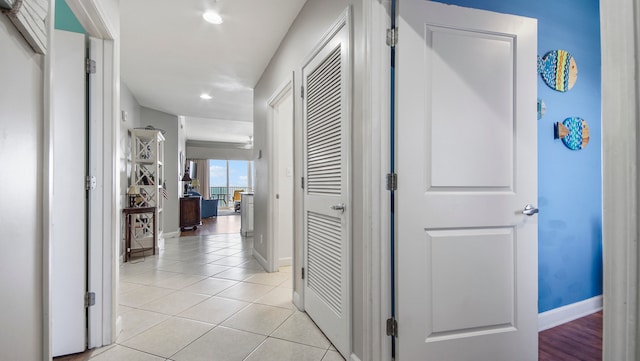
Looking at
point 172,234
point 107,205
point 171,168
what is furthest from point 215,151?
point 107,205

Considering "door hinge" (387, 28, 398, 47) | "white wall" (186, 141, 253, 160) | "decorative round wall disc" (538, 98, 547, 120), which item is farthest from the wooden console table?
"white wall" (186, 141, 253, 160)

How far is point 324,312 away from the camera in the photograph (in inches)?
79.4

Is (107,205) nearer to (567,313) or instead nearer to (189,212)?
(567,313)

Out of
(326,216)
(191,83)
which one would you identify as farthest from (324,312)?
(191,83)

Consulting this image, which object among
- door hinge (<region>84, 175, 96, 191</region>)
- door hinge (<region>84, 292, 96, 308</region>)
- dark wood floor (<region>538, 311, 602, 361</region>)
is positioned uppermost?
door hinge (<region>84, 175, 96, 191</region>)

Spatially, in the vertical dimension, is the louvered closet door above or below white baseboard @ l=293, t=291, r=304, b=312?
above

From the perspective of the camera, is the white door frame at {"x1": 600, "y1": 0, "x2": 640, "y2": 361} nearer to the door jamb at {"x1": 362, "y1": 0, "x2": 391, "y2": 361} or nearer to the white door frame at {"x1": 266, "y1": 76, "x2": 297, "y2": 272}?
the door jamb at {"x1": 362, "y1": 0, "x2": 391, "y2": 361}

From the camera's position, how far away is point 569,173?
2.13m

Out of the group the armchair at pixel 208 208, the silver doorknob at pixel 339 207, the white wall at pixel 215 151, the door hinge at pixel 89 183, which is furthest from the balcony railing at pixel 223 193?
the silver doorknob at pixel 339 207

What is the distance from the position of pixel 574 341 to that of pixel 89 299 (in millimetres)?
2967

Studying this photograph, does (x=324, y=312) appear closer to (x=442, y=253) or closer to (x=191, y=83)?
(x=442, y=253)

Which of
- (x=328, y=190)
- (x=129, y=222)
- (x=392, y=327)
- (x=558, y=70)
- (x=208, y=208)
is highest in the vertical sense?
(x=558, y=70)

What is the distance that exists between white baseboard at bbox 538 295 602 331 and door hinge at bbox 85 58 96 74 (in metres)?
3.24

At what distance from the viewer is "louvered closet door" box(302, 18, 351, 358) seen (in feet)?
5.69
